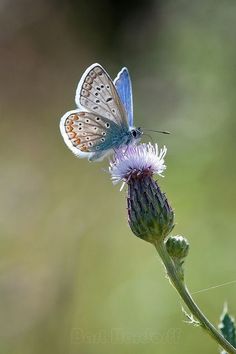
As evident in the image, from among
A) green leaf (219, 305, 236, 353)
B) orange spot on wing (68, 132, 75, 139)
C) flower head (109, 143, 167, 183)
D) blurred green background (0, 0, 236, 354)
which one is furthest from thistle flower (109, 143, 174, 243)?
blurred green background (0, 0, 236, 354)

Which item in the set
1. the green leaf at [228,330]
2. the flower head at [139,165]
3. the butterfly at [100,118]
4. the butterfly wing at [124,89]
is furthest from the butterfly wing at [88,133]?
the green leaf at [228,330]

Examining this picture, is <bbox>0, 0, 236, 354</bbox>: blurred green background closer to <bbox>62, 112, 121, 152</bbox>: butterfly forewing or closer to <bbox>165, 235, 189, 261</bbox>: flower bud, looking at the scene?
<bbox>62, 112, 121, 152</bbox>: butterfly forewing

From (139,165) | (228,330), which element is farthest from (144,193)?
(228,330)

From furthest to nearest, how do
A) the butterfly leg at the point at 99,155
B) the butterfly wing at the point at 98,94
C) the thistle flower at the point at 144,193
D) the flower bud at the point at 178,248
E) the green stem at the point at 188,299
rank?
1. the butterfly leg at the point at 99,155
2. the butterfly wing at the point at 98,94
3. the thistle flower at the point at 144,193
4. the flower bud at the point at 178,248
5. the green stem at the point at 188,299

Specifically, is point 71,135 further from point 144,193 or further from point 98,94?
point 144,193

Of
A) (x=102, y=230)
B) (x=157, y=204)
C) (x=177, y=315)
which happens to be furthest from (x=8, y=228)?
(x=157, y=204)

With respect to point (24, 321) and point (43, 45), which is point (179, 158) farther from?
point (43, 45)

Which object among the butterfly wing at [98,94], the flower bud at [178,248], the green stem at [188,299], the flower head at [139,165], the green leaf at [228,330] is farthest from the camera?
the butterfly wing at [98,94]

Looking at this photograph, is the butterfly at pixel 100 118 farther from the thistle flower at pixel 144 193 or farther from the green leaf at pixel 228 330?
the green leaf at pixel 228 330
